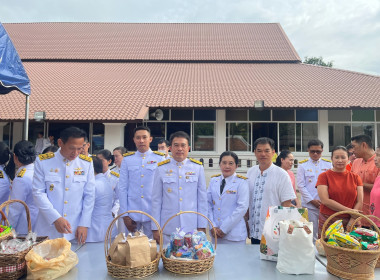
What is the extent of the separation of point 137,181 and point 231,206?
1.08 meters

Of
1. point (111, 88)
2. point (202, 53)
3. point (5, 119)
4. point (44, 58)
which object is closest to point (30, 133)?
point (5, 119)

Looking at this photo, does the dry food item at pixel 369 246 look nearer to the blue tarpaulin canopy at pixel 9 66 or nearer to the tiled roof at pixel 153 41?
the blue tarpaulin canopy at pixel 9 66

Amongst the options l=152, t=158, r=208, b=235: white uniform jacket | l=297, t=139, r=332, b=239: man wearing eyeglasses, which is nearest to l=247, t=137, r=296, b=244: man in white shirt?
l=152, t=158, r=208, b=235: white uniform jacket

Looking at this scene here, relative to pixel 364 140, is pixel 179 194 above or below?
below

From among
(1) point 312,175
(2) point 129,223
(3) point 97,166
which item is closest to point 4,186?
(3) point 97,166

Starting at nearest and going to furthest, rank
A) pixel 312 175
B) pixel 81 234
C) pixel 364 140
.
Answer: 1. pixel 81 234
2. pixel 364 140
3. pixel 312 175

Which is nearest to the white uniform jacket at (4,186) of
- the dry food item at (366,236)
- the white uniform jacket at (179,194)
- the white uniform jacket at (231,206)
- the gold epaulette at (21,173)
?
the gold epaulette at (21,173)

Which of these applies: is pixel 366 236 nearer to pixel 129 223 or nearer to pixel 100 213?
pixel 129 223

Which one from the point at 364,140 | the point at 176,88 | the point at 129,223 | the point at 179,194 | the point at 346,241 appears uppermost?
the point at 176,88

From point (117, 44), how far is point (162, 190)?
15437mm

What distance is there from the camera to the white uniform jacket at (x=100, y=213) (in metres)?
2.88

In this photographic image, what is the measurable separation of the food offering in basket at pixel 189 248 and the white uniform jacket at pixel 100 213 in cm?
132

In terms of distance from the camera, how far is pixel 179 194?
274 cm

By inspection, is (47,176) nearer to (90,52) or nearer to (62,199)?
(62,199)
